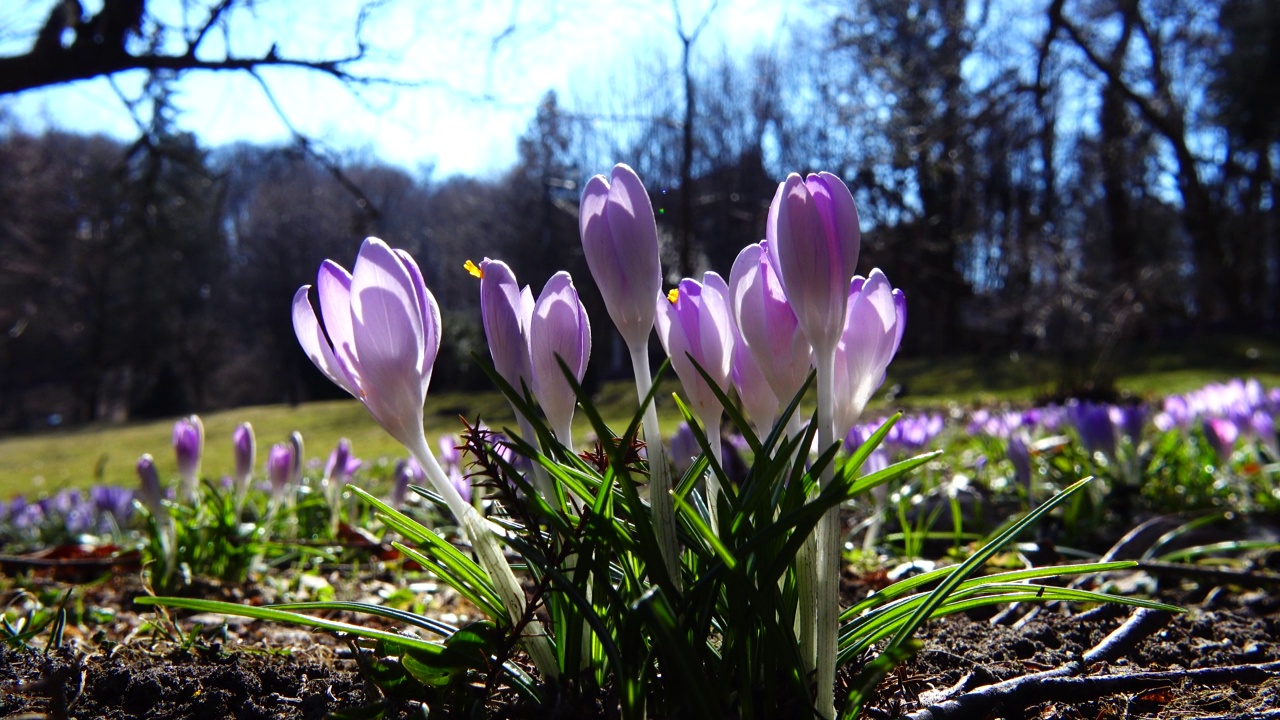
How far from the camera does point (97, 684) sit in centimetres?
106

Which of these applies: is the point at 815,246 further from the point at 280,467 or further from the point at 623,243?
the point at 280,467

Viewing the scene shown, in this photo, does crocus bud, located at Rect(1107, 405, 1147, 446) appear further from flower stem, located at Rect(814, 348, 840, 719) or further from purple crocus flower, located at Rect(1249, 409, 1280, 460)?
flower stem, located at Rect(814, 348, 840, 719)

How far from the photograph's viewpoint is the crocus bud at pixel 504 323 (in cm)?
87

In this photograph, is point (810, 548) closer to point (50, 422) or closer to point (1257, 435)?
point (1257, 435)

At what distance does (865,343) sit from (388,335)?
20.6 inches

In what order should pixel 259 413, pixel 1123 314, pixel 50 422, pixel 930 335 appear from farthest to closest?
pixel 50 422
pixel 259 413
pixel 930 335
pixel 1123 314

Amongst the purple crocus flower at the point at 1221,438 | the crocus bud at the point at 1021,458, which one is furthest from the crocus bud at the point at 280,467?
the purple crocus flower at the point at 1221,438

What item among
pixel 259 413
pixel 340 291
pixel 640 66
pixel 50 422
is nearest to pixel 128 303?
pixel 50 422

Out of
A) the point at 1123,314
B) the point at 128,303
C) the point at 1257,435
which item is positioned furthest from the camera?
the point at 128,303

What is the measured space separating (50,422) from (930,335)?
25429 mm

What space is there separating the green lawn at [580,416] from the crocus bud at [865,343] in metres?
5.92

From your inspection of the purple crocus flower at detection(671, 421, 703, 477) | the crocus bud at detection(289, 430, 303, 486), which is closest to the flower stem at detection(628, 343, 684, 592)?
the purple crocus flower at detection(671, 421, 703, 477)

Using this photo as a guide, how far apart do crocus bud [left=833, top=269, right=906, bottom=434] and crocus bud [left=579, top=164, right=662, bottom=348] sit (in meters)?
0.23

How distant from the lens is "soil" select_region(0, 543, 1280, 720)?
995 mm
